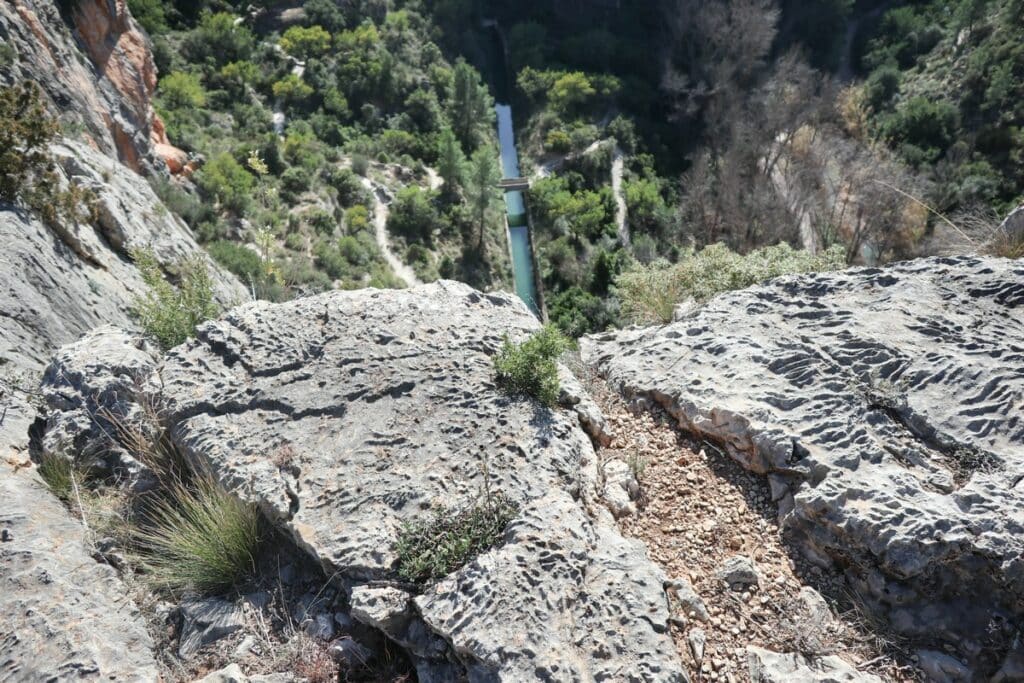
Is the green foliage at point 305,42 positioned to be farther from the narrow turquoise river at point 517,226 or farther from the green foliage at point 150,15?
the narrow turquoise river at point 517,226

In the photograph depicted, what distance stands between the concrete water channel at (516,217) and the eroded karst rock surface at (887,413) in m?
19.6

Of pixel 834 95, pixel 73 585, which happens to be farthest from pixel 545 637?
pixel 834 95

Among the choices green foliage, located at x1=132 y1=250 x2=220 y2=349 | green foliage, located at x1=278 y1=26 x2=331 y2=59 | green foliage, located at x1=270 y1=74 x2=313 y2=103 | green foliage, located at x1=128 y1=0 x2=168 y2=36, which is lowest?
green foliage, located at x1=132 y1=250 x2=220 y2=349

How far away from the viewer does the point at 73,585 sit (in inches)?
174

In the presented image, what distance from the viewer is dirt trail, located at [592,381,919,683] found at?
176 inches

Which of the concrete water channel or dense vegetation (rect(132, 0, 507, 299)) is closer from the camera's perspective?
dense vegetation (rect(132, 0, 507, 299))

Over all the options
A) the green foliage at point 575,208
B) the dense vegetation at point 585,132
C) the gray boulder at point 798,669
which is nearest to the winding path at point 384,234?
the dense vegetation at point 585,132

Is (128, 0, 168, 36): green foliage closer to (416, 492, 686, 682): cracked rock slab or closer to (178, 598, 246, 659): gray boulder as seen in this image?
(178, 598, 246, 659): gray boulder

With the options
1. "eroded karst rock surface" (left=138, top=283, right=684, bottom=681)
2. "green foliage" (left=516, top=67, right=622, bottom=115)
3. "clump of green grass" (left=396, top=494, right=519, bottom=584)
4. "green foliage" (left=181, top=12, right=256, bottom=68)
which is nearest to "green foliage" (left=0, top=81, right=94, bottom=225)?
"eroded karst rock surface" (left=138, top=283, right=684, bottom=681)

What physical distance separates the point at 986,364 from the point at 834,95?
120 feet

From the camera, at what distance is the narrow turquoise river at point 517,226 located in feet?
103

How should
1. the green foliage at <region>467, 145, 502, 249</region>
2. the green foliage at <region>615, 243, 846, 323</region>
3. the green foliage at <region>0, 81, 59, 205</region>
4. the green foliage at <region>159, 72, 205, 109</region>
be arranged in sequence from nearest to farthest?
the green foliage at <region>0, 81, 59, 205</region> → the green foliage at <region>615, 243, 846, 323</region> → the green foliage at <region>159, 72, 205, 109</region> → the green foliage at <region>467, 145, 502, 249</region>

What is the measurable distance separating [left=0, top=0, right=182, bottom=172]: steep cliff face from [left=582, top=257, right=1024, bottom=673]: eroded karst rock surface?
14.4m

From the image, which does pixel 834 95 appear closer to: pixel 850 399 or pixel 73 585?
pixel 850 399
